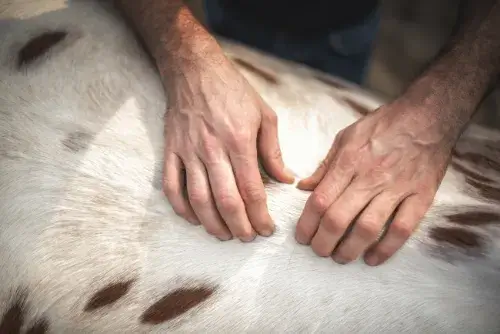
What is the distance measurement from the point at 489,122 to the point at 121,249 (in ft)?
2.82

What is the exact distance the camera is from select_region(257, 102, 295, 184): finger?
0.69 m

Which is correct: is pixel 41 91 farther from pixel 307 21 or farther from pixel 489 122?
pixel 489 122

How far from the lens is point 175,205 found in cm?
65

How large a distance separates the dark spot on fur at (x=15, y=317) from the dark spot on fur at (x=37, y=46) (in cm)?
31

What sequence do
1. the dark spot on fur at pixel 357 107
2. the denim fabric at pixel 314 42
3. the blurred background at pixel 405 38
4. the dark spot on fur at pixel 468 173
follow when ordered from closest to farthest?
the dark spot on fur at pixel 468 173 < the dark spot on fur at pixel 357 107 < the denim fabric at pixel 314 42 < the blurred background at pixel 405 38

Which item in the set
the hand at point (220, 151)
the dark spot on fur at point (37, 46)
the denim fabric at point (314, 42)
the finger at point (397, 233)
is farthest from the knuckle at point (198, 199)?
the denim fabric at point (314, 42)

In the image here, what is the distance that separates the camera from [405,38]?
5.16 feet

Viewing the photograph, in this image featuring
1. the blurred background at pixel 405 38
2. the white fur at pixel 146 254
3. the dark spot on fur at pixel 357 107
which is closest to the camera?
the white fur at pixel 146 254

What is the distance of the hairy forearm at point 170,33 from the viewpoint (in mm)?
771

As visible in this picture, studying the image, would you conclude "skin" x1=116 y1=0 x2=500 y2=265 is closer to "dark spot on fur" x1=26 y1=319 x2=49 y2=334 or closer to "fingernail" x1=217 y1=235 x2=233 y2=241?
"fingernail" x1=217 y1=235 x2=233 y2=241

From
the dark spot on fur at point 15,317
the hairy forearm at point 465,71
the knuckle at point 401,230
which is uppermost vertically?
the hairy forearm at point 465,71

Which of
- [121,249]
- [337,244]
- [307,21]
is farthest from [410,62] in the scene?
[121,249]

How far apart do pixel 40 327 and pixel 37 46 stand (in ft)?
1.26

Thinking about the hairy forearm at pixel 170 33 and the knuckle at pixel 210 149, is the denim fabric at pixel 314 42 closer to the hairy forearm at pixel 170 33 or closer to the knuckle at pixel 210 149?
the hairy forearm at pixel 170 33
